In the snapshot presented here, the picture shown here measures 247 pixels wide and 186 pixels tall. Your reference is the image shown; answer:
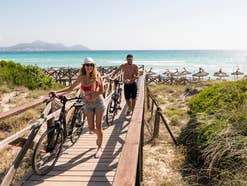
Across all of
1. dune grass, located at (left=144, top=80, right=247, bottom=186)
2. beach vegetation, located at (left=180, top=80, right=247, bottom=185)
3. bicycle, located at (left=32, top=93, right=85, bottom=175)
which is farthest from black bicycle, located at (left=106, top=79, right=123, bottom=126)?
bicycle, located at (left=32, top=93, right=85, bottom=175)

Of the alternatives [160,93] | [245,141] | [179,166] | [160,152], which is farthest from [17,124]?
[160,93]

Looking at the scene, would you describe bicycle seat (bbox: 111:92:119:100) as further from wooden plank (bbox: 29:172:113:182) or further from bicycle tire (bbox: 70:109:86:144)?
wooden plank (bbox: 29:172:113:182)

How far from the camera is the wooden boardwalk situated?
475cm

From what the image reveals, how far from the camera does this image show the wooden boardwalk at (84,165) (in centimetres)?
475

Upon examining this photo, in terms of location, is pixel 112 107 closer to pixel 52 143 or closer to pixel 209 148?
pixel 209 148

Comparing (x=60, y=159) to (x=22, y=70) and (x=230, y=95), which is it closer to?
(x=230, y=95)

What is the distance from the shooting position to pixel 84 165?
5.36 meters

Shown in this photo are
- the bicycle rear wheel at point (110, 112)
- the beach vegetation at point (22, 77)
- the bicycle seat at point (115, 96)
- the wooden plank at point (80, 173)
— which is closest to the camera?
the wooden plank at point (80, 173)

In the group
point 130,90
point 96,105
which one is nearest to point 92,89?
point 96,105

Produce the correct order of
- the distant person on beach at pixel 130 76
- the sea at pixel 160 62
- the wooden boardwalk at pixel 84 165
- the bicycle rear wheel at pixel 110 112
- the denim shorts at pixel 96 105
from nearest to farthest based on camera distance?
the wooden boardwalk at pixel 84 165 → the denim shorts at pixel 96 105 → the bicycle rear wheel at pixel 110 112 → the distant person on beach at pixel 130 76 → the sea at pixel 160 62

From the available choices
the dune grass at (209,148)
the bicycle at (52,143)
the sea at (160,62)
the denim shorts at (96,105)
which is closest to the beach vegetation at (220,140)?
the dune grass at (209,148)

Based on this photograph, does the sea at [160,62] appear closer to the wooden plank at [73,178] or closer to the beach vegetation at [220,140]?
the beach vegetation at [220,140]

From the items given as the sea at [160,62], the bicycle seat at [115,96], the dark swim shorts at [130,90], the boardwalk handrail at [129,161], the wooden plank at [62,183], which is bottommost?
the sea at [160,62]

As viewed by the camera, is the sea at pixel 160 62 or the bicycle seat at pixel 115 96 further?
the sea at pixel 160 62
